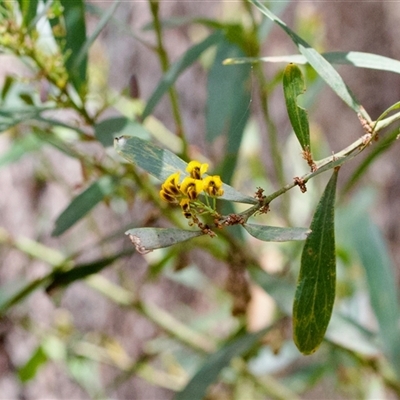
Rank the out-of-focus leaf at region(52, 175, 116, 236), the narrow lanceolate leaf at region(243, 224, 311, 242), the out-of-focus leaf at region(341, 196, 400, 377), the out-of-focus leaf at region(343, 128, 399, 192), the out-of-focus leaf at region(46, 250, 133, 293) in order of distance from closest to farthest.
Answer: the narrow lanceolate leaf at region(243, 224, 311, 242)
the out-of-focus leaf at region(343, 128, 399, 192)
the out-of-focus leaf at region(52, 175, 116, 236)
the out-of-focus leaf at region(46, 250, 133, 293)
the out-of-focus leaf at region(341, 196, 400, 377)

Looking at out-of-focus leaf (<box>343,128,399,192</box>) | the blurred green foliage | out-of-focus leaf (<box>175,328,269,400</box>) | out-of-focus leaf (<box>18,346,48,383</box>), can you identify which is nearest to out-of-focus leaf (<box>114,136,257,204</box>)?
the blurred green foliage

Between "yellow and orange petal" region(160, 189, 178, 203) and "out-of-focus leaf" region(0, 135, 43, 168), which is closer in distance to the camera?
"yellow and orange petal" region(160, 189, 178, 203)

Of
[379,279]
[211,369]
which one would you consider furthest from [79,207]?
[379,279]

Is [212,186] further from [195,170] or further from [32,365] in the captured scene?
[32,365]

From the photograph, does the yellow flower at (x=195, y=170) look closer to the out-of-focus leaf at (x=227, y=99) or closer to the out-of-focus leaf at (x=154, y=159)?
the out-of-focus leaf at (x=154, y=159)

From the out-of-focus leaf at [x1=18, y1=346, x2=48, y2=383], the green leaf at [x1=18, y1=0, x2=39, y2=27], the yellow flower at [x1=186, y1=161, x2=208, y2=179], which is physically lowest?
the out-of-focus leaf at [x1=18, y1=346, x2=48, y2=383]

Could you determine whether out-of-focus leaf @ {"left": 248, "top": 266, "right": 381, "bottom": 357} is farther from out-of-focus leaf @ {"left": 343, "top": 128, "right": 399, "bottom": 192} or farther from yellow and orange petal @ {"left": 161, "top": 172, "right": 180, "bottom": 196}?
yellow and orange petal @ {"left": 161, "top": 172, "right": 180, "bottom": 196}

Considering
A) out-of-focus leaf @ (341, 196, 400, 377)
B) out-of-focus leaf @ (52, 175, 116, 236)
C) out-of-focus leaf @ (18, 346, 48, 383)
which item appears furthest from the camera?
out-of-focus leaf @ (18, 346, 48, 383)
